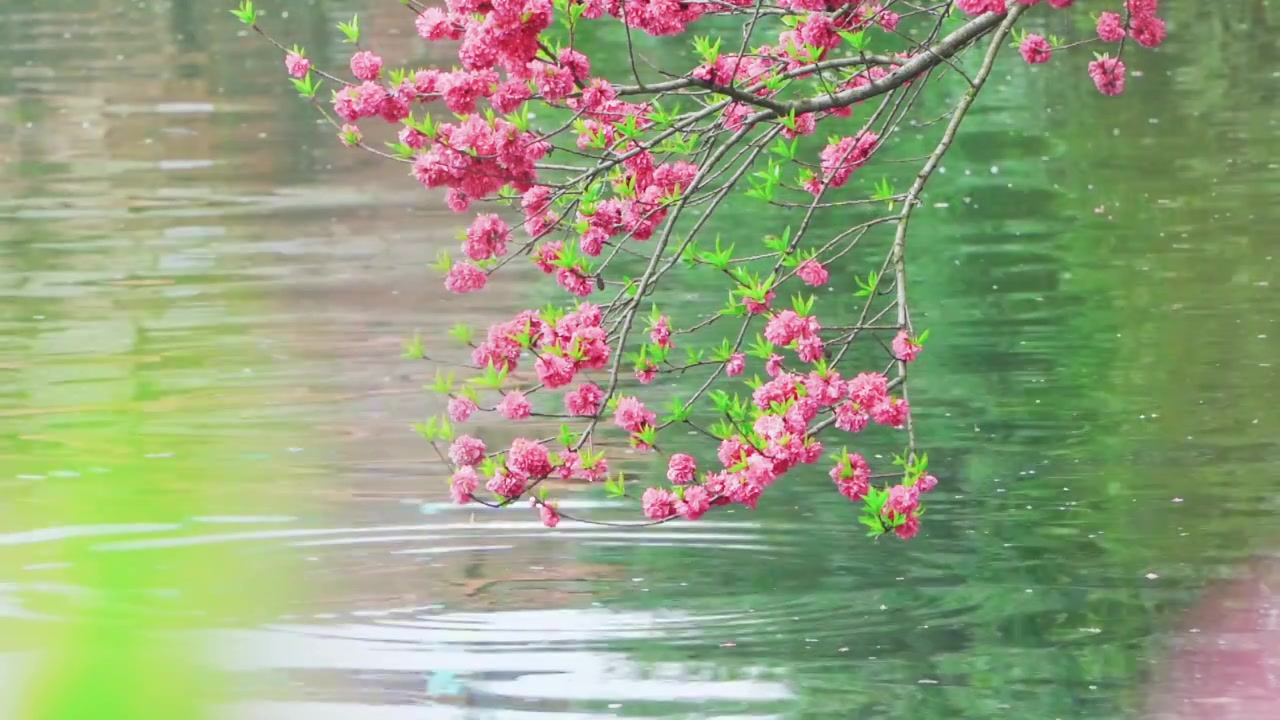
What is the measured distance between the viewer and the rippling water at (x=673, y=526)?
641 centimetres

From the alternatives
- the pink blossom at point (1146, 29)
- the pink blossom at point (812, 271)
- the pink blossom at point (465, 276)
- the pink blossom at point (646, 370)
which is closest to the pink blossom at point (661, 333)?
the pink blossom at point (646, 370)

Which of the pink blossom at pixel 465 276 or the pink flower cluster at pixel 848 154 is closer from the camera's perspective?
the pink blossom at pixel 465 276

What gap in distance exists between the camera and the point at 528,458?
606 centimetres

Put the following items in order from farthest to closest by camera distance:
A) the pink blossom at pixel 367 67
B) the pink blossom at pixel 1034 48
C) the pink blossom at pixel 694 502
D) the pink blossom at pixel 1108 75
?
1. the pink blossom at pixel 1034 48
2. the pink blossom at pixel 1108 75
3. the pink blossom at pixel 367 67
4. the pink blossom at pixel 694 502

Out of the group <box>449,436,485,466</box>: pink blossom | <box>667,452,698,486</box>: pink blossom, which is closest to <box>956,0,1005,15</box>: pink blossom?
<box>667,452,698,486</box>: pink blossom

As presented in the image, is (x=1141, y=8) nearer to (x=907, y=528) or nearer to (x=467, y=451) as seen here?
(x=907, y=528)

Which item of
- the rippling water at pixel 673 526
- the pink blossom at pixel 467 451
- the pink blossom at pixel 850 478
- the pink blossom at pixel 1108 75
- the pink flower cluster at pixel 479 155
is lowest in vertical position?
the rippling water at pixel 673 526

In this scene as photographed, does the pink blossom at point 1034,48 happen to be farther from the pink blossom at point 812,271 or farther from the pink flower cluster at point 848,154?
the pink blossom at point 812,271

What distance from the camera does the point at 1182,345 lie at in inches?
409

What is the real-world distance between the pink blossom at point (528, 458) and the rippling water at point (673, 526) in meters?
0.61

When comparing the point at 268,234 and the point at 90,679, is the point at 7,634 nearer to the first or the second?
the point at 90,679

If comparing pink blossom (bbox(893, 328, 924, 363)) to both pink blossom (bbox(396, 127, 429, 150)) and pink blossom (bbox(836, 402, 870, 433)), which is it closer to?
pink blossom (bbox(836, 402, 870, 433))

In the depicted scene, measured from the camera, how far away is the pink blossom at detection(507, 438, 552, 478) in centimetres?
605

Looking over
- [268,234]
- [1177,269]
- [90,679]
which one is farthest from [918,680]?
[268,234]
